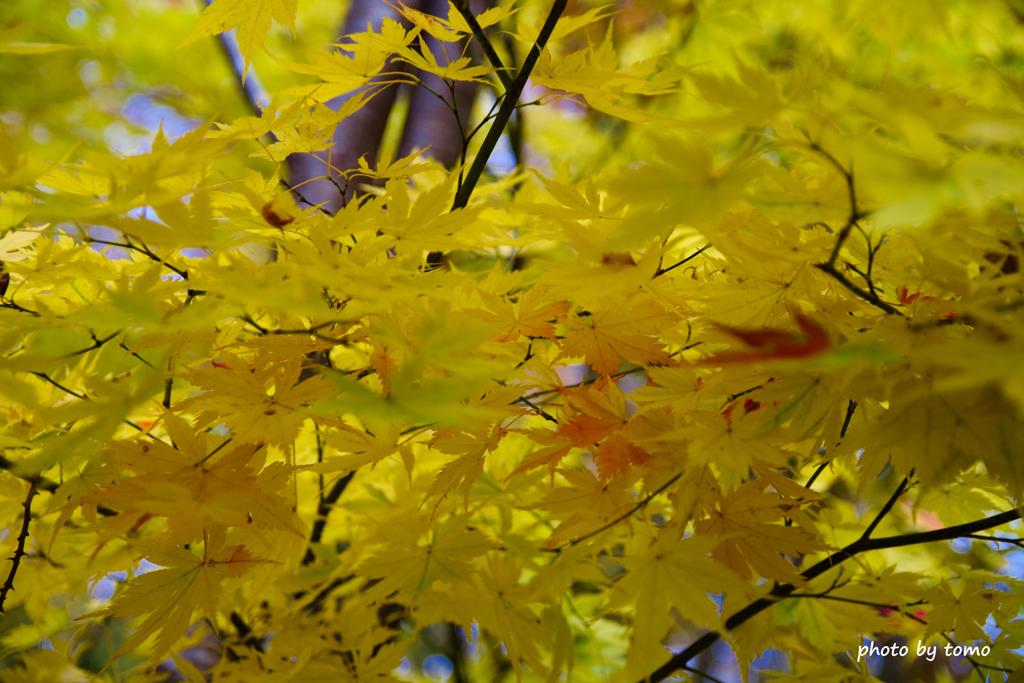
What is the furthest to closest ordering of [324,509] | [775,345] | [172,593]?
[324,509], [172,593], [775,345]

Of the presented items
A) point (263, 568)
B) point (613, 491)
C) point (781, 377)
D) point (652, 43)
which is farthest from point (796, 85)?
point (652, 43)

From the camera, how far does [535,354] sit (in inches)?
27.7

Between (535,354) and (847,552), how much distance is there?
1.29 feet

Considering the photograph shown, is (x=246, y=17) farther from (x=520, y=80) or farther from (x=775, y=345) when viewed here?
(x=775, y=345)

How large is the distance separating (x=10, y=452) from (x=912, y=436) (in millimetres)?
908

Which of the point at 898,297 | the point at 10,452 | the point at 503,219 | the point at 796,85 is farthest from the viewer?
the point at 503,219

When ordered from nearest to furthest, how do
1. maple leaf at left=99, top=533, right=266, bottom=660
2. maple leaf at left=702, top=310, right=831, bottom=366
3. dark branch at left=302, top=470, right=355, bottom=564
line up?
1. maple leaf at left=702, top=310, right=831, bottom=366
2. maple leaf at left=99, top=533, right=266, bottom=660
3. dark branch at left=302, top=470, right=355, bottom=564

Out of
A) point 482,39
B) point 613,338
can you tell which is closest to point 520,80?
point 482,39

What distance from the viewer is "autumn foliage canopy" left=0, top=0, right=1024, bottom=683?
1.35ft

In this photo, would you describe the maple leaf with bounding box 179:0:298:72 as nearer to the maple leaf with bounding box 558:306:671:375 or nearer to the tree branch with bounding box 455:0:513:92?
the tree branch with bounding box 455:0:513:92

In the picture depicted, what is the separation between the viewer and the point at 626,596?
0.51 metres

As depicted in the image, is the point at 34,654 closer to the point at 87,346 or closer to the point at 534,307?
the point at 87,346

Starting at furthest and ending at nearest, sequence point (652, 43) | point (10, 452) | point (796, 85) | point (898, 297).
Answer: point (652, 43), point (10, 452), point (898, 297), point (796, 85)

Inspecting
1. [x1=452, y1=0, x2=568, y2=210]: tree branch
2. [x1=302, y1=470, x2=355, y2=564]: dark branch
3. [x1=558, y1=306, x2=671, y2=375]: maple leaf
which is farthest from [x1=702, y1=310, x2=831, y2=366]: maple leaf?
[x1=302, y1=470, x2=355, y2=564]: dark branch
